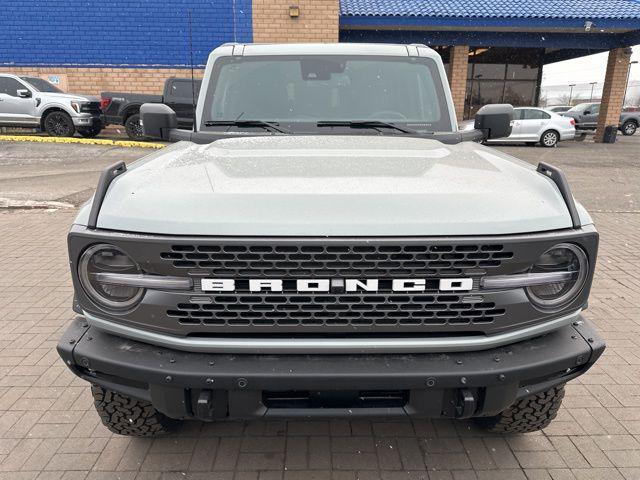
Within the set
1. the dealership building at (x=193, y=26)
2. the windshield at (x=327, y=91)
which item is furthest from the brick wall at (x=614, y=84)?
the windshield at (x=327, y=91)

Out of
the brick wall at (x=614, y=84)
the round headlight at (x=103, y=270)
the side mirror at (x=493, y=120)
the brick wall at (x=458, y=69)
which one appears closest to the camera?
the round headlight at (x=103, y=270)

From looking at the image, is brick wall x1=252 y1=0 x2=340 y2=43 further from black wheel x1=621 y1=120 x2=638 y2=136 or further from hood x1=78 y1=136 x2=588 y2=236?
black wheel x1=621 y1=120 x2=638 y2=136

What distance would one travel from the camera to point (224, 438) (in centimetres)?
283

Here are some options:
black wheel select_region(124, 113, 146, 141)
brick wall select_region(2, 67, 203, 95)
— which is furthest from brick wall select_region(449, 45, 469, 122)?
black wheel select_region(124, 113, 146, 141)

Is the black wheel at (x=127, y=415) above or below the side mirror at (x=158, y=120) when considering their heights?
below

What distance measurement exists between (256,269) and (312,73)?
2086 millimetres

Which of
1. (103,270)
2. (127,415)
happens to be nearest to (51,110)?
(127,415)

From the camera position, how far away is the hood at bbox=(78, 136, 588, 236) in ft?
6.37

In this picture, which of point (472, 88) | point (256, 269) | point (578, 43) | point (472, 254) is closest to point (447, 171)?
point (472, 254)

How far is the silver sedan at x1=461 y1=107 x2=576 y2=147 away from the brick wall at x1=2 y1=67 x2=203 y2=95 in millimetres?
11884

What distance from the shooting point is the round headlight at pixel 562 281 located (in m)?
2.10

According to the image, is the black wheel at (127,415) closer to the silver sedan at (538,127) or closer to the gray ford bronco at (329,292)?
the gray ford bronco at (329,292)

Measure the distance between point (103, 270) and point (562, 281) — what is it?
1896 millimetres

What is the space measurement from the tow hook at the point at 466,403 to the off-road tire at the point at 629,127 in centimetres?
3203
